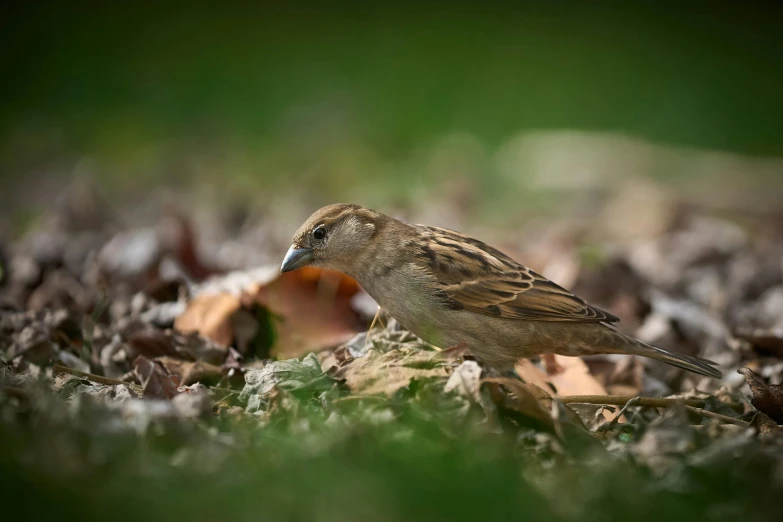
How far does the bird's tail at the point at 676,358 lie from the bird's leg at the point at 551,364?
0.43 metres

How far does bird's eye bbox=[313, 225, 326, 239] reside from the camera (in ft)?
15.4

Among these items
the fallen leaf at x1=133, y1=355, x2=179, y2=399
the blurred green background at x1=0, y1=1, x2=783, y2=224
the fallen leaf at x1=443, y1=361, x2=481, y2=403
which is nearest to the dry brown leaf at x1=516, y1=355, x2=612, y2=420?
the fallen leaf at x1=443, y1=361, x2=481, y2=403

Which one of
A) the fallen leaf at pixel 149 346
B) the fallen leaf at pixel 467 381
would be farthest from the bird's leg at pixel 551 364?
the fallen leaf at pixel 149 346

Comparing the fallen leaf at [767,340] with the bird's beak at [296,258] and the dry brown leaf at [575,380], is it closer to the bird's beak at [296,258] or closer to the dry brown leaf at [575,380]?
the dry brown leaf at [575,380]

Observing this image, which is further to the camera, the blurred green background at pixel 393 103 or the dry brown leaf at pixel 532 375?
the blurred green background at pixel 393 103

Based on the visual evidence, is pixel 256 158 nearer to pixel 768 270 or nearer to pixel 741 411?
pixel 768 270

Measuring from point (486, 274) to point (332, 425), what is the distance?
5.71ft

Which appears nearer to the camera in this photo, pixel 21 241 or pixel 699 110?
pixel 21 241

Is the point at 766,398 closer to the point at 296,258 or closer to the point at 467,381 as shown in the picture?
the point at 467,381

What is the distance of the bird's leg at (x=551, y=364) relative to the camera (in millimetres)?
4873

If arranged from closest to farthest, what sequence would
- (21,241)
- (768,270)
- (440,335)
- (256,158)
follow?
(440,335)
(768,270)
(21,241)
(256,158)

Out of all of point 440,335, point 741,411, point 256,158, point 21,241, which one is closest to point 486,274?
point 440,335

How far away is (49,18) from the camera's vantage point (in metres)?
12.8

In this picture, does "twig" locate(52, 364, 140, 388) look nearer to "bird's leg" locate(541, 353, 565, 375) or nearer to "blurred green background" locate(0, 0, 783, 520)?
"bird's leg" locate(541, 353, 565, 375)
